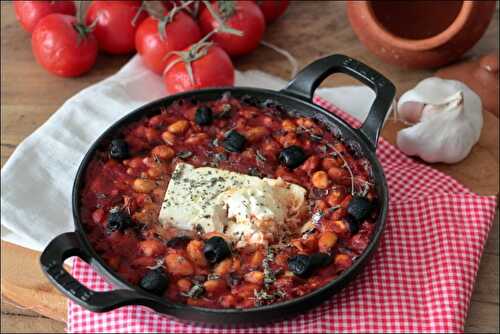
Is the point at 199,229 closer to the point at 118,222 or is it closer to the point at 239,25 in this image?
the point at 118,222

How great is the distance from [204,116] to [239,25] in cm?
82

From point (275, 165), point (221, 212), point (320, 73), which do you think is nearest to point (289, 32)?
point (320, 73)

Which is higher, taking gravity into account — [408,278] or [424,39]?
[424,39]

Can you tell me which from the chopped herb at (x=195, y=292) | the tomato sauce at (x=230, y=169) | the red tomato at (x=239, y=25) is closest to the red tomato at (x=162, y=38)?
the red tomato at (x=239, y=25)

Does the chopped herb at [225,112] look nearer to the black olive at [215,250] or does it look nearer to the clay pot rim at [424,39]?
the black olive at [215,250]

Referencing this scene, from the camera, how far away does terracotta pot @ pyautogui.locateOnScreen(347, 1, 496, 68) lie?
3.03m

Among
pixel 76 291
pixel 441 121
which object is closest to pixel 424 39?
pixel 441 121

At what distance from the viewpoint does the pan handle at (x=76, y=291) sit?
1886mm

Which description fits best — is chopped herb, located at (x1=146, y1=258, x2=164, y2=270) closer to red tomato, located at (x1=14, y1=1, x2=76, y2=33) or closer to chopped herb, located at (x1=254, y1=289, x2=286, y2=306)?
chopped herb, located at (x1=254, y1=289, x2=286, y2=306)

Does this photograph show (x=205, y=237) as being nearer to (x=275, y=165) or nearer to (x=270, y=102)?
(x=275, y=165)

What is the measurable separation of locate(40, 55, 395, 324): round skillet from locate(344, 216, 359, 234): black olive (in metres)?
0.06

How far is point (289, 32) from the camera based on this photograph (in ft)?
11.6

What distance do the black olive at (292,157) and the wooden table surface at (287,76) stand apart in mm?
652

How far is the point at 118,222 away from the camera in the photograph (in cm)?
216
